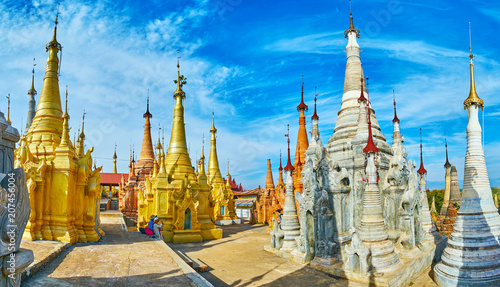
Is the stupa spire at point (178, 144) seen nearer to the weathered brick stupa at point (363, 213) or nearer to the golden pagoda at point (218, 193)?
the golden pagoda at point (218, 193)

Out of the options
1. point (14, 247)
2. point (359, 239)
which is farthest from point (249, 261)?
point (14, 247)

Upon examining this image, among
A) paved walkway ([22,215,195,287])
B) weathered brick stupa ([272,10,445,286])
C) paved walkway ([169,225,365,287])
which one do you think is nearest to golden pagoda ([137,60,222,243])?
paved walkway ([169,225,365,287])

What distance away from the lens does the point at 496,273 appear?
24.3 feet

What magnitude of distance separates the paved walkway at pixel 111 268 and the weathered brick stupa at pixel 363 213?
5.19m

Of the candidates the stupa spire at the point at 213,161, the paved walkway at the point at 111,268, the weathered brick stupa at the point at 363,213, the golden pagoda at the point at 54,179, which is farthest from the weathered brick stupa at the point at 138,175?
the weathered brick stupa at the point at 363,213

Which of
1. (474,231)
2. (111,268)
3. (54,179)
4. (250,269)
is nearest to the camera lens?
(474,231)

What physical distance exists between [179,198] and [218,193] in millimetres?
11036

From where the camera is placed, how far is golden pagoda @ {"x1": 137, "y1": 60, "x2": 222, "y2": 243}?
17406mm

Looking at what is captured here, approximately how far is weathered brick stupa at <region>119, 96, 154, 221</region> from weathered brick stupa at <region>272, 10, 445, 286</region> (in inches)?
748

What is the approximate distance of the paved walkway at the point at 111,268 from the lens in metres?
6.68

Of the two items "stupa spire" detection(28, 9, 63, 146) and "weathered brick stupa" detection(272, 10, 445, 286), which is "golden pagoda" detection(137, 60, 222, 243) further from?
"weathered brick stupa" detection(272, 10, 445, 286)

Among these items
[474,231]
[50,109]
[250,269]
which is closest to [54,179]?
[50,109]

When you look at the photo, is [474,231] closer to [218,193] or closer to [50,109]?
[50,109]

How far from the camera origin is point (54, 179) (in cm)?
1105
